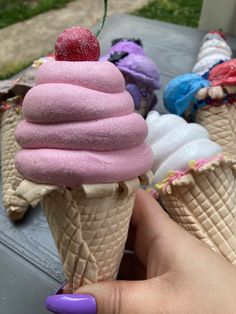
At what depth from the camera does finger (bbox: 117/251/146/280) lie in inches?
41.9

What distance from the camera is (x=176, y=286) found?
77 cm

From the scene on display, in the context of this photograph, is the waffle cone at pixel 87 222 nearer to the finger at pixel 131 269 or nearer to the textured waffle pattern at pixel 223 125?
the finger at pixel 131 269

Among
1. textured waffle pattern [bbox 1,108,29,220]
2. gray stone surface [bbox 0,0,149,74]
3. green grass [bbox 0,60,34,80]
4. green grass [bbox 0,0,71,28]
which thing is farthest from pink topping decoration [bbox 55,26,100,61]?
green grass [bbox 0,0,71,28]

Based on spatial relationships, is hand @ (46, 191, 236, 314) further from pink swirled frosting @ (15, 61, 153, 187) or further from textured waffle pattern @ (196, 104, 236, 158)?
textured waffle pattern @ (196, 104, 236, 158)

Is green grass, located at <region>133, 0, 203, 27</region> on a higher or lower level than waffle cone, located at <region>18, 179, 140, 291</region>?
lower

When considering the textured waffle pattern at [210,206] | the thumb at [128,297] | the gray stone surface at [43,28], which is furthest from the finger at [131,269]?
the gray stone surface at [43,28]

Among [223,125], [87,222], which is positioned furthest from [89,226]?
[223,125]

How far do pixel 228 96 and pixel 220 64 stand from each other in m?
0.15

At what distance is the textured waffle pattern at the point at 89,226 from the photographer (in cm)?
75

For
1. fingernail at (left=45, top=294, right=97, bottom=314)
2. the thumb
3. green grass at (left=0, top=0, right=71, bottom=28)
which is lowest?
green grass at (left=0, top=0, right=71, bottom=28)

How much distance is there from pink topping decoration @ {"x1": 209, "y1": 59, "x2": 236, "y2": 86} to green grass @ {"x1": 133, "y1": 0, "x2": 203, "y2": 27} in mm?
2430

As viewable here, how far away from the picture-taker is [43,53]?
2.95 m

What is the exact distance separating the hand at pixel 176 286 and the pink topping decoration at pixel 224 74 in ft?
2.09

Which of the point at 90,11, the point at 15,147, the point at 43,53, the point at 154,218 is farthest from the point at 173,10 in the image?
the point at 154,218
